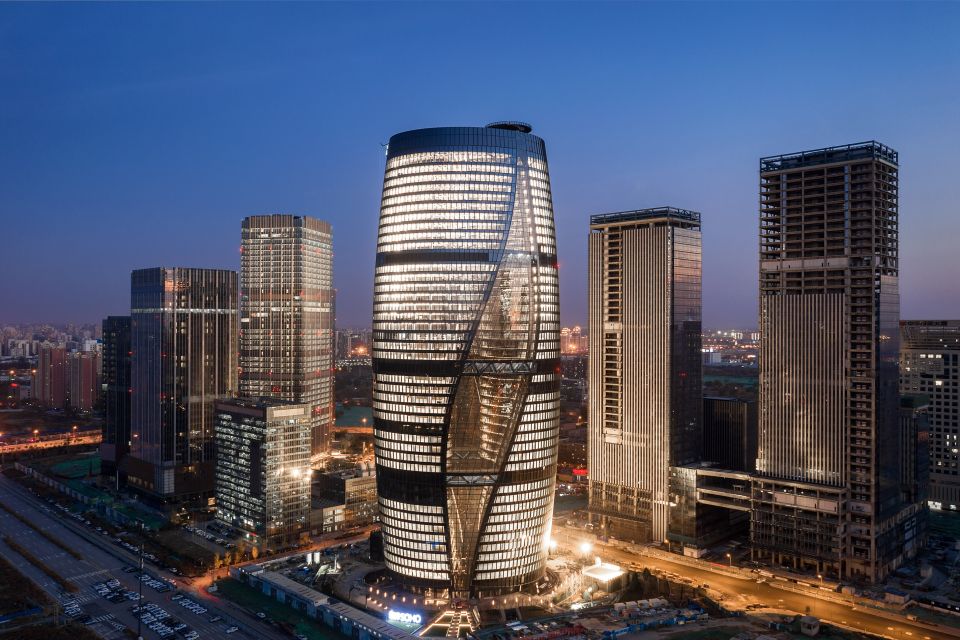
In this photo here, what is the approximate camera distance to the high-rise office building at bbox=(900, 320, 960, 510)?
16838cm

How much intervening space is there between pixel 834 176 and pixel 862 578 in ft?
213

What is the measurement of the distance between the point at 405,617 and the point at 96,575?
60.4 metres

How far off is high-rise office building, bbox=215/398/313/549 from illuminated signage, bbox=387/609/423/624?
1835 inches

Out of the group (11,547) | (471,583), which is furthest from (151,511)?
(471,583)

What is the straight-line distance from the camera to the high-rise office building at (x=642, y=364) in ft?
483

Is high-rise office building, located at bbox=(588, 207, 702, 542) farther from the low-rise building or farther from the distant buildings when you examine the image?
the low-rise building

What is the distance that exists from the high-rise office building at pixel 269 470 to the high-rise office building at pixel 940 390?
133159 mm

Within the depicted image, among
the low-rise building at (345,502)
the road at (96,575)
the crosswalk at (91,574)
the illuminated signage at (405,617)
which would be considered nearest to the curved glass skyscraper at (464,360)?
the illuminated signage at (405,617)

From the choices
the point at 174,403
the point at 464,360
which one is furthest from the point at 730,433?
the point at 174,403

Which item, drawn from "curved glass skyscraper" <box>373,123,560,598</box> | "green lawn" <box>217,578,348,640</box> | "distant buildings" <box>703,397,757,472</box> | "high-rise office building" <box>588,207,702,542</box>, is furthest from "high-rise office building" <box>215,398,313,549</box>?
"distant buildings" <box>703,397,757,472</box>

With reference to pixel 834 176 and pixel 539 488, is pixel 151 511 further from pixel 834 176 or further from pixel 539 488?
pixel 834 176

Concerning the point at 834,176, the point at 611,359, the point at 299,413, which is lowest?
the point at 299,413

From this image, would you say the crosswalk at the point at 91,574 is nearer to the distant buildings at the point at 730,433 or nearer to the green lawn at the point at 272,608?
the green lawn at the point at 272,608

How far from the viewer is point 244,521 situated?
513 feet
